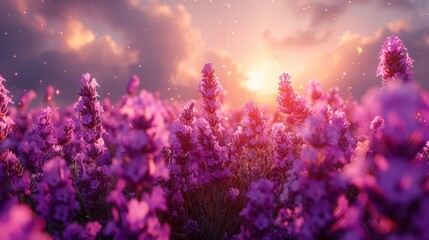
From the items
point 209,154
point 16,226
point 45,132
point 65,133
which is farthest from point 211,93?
point 16,226

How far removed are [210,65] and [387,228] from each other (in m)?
3.87

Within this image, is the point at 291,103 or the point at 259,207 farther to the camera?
the point at 291,103

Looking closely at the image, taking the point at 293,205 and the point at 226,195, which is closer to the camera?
the point at 293,205

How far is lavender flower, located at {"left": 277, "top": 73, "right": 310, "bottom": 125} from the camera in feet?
16.3

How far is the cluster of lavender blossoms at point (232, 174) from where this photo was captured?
3.91ft

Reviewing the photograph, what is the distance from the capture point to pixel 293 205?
7.36 ft

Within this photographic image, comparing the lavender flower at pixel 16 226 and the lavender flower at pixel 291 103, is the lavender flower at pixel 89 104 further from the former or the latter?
the lavender flower at pixel 16 226

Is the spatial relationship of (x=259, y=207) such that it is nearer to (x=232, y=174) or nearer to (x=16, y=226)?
(x=16, y=226)

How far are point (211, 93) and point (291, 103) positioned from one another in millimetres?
1028

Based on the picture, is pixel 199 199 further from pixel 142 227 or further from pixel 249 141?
pixel 142 227

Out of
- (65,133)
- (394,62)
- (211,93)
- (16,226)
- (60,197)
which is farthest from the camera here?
(65,133)

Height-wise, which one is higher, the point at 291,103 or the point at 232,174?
the point at 291,103

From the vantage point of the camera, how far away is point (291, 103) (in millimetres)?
5098

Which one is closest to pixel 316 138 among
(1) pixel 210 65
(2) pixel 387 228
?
(2) pixel 387 228
